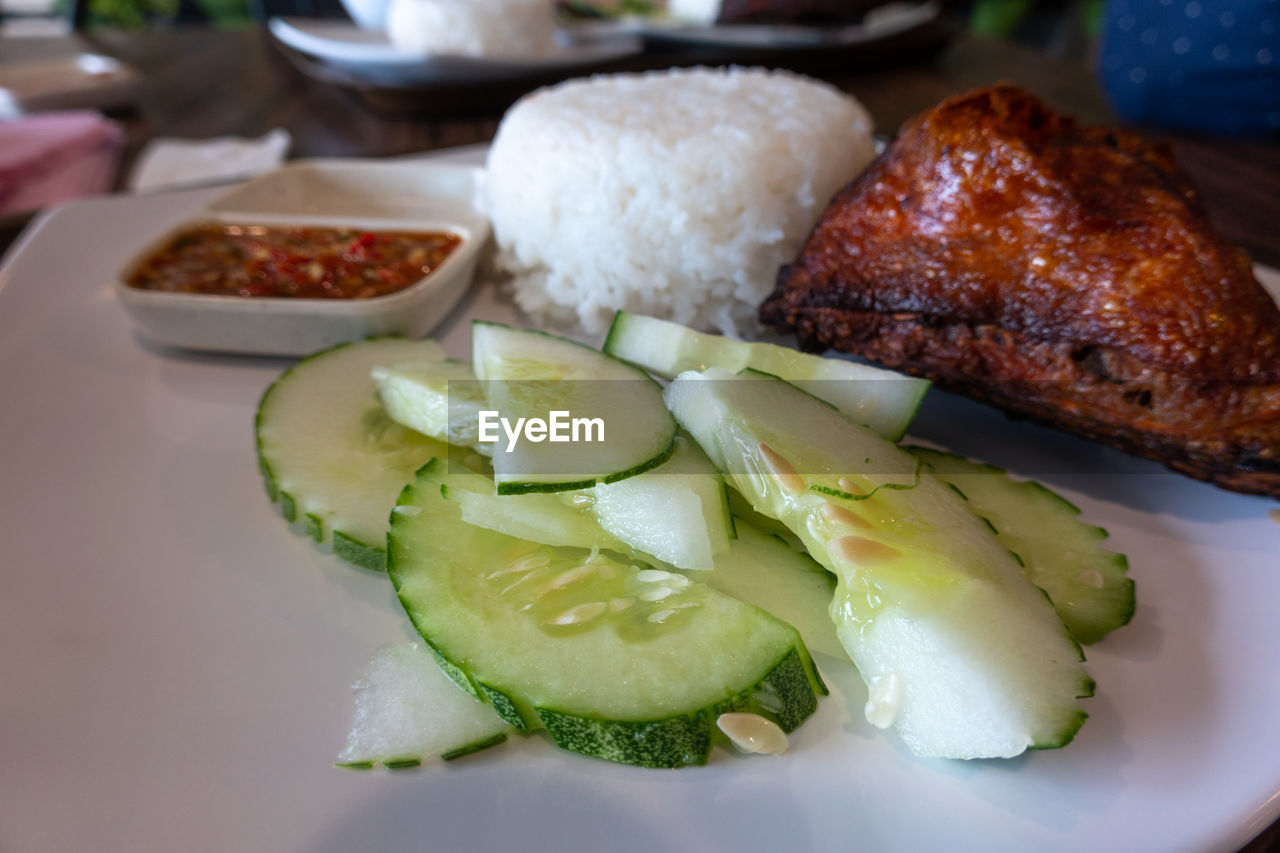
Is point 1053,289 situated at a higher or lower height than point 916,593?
higher

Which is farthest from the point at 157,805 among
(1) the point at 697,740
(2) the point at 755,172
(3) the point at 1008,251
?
(2) the point at 755,172

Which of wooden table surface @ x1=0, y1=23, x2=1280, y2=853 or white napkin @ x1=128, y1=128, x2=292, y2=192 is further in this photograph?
wooden table surface @ x1=0, y1=23, x2=1280, y2=853

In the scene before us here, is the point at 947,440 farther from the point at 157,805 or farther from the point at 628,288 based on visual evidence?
the point at 157,805

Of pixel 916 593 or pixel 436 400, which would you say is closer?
pixel 916 593

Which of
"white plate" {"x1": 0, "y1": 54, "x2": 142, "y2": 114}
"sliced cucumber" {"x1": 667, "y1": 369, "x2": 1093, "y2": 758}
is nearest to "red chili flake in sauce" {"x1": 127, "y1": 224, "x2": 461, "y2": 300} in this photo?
"sliced cucumber" {"x1": 667, "y1": 369, "x2": 1093, "y2": 758}

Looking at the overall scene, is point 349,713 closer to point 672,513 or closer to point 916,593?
point 672,513

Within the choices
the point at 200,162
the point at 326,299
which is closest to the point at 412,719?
the point at 326,299

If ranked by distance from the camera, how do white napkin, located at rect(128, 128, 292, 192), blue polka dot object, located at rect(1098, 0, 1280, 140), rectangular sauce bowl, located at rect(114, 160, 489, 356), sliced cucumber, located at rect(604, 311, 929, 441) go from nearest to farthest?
sliced cucumber, located at rect(604, 311, 929, 441)
rectangular sauce bowl, located at rect(114, 160, 489, 356)
white napkin, located at rect(128, 128, 292, 192)
blue polka dot object, located at rect(1098, 0, 1280, 140)

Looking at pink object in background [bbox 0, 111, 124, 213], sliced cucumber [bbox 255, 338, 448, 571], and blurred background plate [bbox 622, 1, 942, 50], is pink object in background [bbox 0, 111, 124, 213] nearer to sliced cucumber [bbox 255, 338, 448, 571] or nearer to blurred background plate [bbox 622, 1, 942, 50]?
sliced cucumber [bbox 255, 338, 448, 571]
